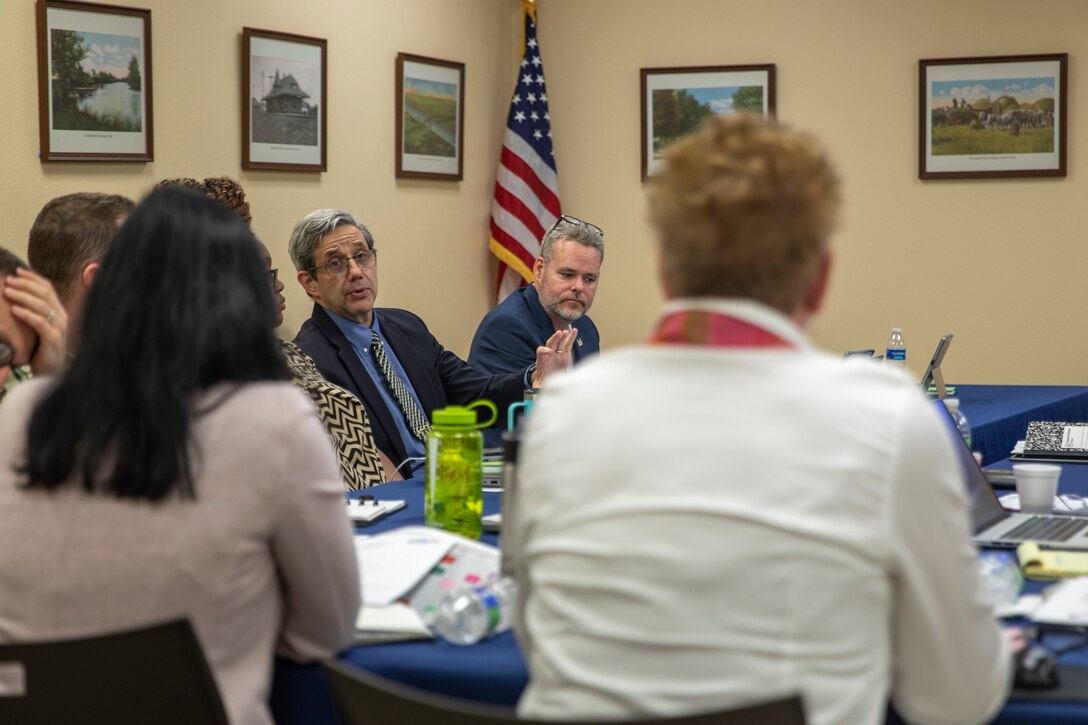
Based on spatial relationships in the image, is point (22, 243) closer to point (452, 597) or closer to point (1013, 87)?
point (452, 597)

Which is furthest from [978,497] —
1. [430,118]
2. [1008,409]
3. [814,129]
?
[430,118]

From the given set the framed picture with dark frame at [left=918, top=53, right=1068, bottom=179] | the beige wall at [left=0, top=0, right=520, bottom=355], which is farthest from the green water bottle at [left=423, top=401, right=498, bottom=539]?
the framed picture with dark frame at [left=918, top=53, right=1068, bottom=179]

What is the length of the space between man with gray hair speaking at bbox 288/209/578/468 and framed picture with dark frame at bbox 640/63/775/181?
2.48m

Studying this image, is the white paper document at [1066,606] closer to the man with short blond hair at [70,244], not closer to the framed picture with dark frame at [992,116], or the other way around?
the man with short blond hair at [70,244]

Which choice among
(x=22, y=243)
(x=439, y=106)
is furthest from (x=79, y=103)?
(x=439, y=106)

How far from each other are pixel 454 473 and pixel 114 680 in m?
0.94

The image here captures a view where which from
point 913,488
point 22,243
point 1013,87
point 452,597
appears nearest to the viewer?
point 913,488

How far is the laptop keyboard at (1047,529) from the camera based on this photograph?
2.20 m

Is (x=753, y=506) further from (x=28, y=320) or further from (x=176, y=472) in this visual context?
(x=28, y=320)

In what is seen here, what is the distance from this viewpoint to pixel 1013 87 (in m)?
5.88

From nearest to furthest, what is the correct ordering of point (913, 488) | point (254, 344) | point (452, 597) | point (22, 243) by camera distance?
point (913, 488), point (254, 344), point (452, 597), point (22, 243)

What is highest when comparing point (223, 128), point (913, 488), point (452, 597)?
point (223, 128)

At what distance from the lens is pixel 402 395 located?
12.7ft

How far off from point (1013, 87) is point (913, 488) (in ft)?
17.1
